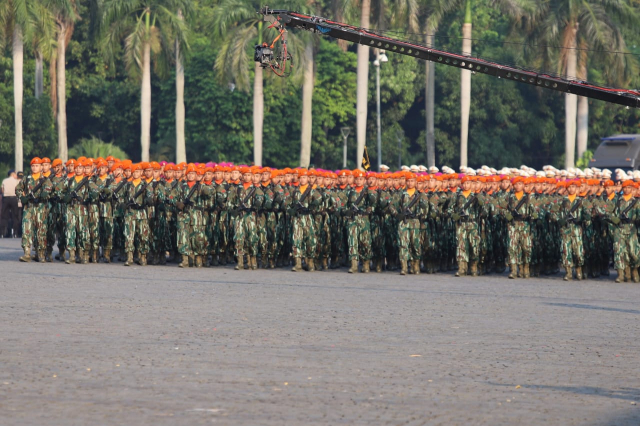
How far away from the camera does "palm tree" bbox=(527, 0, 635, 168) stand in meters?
46.6

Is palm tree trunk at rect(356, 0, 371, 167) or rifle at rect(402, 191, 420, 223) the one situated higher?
palm tree trunk at rect(356, 0, 371, 167)

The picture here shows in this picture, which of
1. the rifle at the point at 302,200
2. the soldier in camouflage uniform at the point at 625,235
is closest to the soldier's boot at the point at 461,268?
the soldier in camouflage uniform at the point at 625,235

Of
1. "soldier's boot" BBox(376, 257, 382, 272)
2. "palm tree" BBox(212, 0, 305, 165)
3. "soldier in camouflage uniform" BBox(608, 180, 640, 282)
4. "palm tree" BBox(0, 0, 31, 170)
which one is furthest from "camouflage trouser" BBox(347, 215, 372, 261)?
"palm tree" BBox(212, 0, 305, 165)

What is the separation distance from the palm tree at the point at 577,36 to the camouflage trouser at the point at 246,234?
28.1 m

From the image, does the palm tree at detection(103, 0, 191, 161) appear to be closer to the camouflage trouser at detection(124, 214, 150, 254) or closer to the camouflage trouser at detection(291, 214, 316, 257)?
the camouflage trouser at detection(124, 214, 150, 254)

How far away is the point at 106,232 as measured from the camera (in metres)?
20.9

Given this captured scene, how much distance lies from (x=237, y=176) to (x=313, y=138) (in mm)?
36187

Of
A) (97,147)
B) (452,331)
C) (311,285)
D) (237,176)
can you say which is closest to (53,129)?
(97,147)

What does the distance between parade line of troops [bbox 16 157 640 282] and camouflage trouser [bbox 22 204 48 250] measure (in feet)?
0.06

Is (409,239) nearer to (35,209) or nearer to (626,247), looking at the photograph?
(626,247)

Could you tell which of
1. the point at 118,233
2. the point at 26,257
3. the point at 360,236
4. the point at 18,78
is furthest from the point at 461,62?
the point at 18,78

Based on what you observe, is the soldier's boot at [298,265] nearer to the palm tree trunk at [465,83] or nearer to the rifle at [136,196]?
the rifle at [136,196]

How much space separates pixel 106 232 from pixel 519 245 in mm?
6433

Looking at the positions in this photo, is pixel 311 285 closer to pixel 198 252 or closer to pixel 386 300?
pixel 386 300
